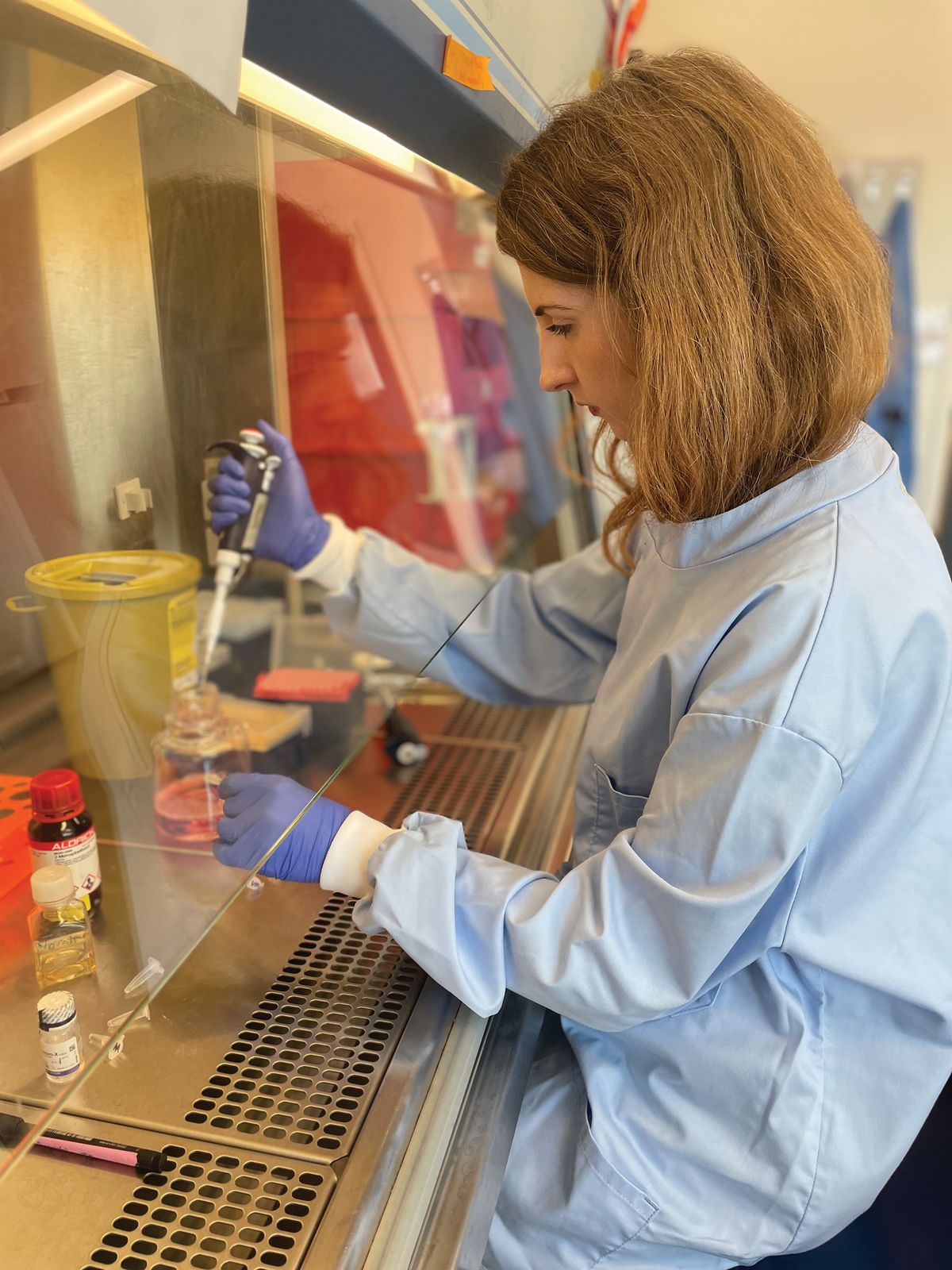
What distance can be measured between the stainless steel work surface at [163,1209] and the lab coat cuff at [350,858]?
9.9 inches

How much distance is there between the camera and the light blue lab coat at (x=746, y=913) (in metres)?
0.92

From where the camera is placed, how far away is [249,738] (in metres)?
1.33

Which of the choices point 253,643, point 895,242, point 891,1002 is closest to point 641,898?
point 891,1002

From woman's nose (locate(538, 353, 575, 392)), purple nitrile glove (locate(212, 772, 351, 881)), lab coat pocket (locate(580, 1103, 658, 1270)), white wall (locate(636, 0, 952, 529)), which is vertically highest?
white wall (locate(636, 0, 952, 529))

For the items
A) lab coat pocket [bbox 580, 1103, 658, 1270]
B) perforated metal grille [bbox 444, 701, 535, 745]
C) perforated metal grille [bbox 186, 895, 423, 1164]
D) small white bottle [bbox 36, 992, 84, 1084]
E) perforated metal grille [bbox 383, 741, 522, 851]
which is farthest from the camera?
perforated metal grille [bbox 444, 701, 535, 745]

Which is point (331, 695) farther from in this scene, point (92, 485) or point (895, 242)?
point (895, 242)

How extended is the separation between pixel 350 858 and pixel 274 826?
0.11m

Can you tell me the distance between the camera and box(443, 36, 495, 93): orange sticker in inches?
39.9

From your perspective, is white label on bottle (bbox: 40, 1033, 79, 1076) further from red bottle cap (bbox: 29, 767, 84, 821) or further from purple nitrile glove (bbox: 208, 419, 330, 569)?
purple nitrile glove (bbox: 208, 419, 330, 569)

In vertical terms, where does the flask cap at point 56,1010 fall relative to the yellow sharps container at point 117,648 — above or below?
below

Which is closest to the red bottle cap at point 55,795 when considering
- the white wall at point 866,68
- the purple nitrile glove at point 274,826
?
the purple nitrile glove at point 274,826

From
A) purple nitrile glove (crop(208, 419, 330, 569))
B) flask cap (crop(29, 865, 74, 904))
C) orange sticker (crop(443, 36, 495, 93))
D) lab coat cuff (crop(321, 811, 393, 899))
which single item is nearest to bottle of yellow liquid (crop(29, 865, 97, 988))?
flask cap (crop(29, 865, 74, 904))

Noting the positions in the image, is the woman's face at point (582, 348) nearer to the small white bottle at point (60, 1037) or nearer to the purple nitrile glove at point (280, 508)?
the purple nitrile glove at point (280, 508)

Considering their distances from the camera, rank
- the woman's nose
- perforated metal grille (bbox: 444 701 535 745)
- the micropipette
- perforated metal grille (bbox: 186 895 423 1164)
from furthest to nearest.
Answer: perforated metal grille (bbox: 444 701 535 745), the micropipette, the woman's nose, perforated metal grille (bbox: 186 895 423 1164)
